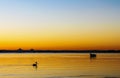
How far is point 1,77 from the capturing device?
39.7 metres

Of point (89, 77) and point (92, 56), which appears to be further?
point (92, 56)

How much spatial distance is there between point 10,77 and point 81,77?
30.8ft

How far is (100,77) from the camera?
40.1 m

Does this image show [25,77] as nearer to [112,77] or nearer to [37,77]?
[37,77]

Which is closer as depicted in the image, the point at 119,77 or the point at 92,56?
the point at 119,77

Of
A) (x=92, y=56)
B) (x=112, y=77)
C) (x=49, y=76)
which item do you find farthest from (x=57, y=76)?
(x=92, y=56)

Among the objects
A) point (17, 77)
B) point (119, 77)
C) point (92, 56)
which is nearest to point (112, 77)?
point (119, 77)

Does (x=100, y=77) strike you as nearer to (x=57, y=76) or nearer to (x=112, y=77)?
(x=112, y=77)

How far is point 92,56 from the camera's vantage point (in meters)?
121

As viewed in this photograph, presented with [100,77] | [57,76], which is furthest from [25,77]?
[100,77]

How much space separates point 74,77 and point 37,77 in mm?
4930

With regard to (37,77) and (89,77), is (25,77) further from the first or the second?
(89,77)

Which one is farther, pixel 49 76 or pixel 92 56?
pixel 92 56

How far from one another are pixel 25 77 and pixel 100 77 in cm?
999
